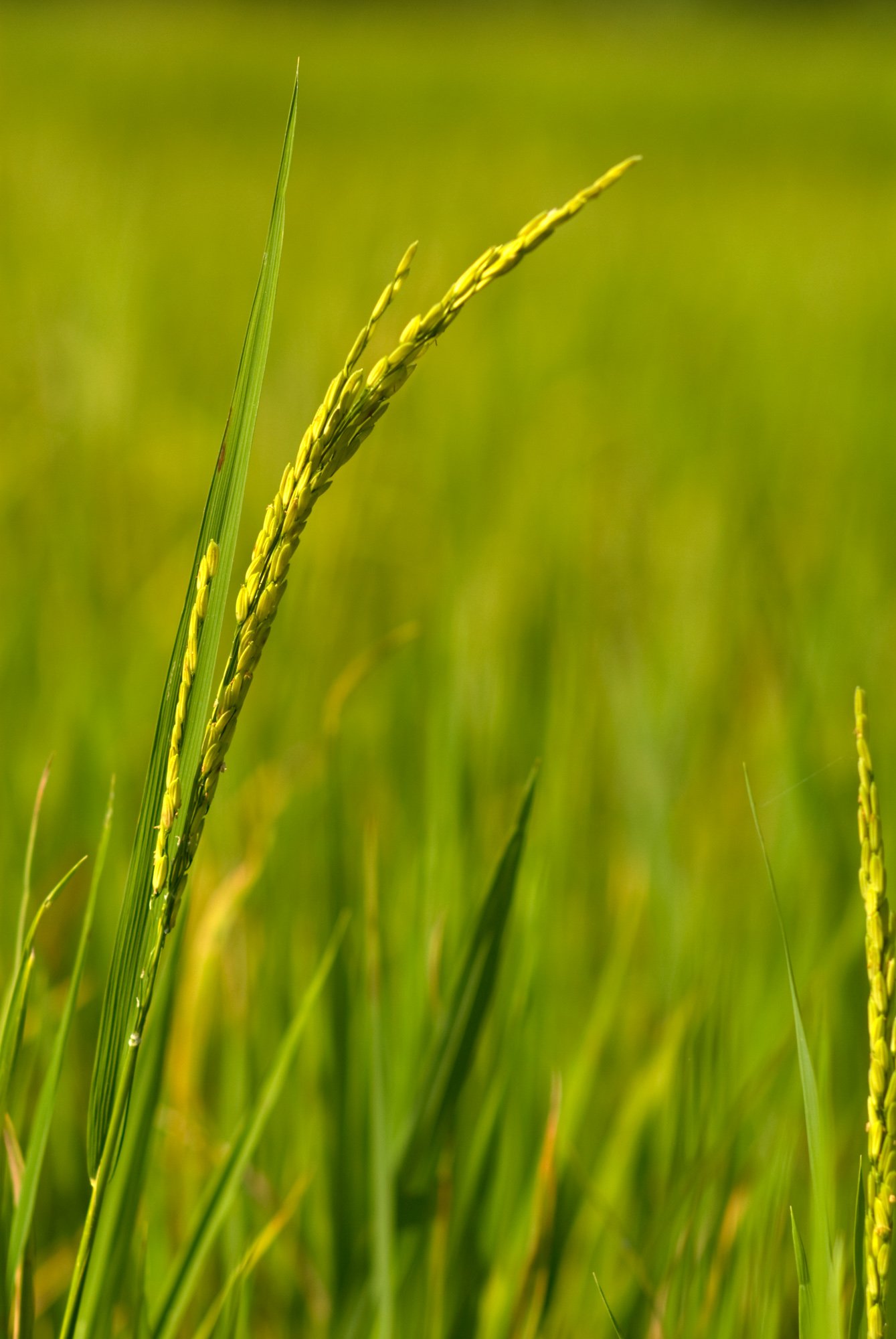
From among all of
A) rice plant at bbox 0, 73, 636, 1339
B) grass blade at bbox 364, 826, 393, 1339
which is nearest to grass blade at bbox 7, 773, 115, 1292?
rice plant at bbox 0, 73, 636, 1339

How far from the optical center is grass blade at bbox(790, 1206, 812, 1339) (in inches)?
9.9

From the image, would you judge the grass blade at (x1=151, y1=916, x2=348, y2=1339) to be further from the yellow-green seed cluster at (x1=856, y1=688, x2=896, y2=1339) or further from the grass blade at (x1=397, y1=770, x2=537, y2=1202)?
the yellow-green seed cluster at (x1=856, y1=688, x2=896, y2=1339)

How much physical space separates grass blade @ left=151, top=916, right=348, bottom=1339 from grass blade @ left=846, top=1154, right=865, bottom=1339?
6.5 inches

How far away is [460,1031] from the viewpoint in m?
0.39

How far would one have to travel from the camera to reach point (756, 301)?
2.62 meters

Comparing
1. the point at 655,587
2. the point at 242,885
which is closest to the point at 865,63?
the point at 655,587

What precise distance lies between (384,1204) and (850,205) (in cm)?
466

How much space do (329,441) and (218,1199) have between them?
240 millimetres

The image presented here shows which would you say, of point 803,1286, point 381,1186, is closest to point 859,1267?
point 803,1286

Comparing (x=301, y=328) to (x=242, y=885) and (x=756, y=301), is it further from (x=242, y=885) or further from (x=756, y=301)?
(x=242, y=885)

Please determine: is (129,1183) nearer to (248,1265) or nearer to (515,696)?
(248,1265)

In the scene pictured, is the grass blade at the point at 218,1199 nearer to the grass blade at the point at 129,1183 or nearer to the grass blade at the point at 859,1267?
the grass blade at the point at 129,1183

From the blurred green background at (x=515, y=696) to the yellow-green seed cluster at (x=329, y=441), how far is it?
158 mm

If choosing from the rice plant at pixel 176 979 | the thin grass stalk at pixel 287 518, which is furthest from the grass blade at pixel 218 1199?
the thin grass stalk at pixel 287 518
